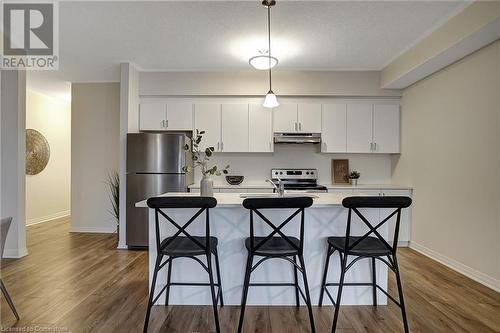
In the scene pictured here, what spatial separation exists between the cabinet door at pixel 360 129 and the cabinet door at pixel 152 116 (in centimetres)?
297

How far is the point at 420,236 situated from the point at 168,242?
3547 millimetres

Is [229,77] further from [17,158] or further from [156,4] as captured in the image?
[17,158]

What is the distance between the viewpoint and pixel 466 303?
7.90 feet

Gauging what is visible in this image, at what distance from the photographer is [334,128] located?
4.42m

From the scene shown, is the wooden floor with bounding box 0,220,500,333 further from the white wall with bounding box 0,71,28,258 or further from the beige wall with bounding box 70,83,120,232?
the beige wall with bounding box 70,83,120,232

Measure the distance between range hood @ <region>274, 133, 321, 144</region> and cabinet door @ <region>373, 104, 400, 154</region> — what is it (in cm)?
93

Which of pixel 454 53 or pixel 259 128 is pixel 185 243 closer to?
pixel 259 128

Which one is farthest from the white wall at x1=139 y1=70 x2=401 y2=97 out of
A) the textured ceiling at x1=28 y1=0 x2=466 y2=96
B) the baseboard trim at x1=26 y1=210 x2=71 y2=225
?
the baseboard trim at x1=26 y1=210 x2=71 y2=225

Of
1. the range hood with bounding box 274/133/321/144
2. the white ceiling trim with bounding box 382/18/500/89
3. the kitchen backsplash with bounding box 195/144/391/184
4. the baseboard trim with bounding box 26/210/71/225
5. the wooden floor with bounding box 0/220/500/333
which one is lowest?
the wooden floor with bounding box 0/220/500/333

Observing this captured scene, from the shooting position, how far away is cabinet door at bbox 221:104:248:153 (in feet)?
14.5

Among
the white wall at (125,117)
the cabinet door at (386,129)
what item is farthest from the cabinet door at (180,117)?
the cabinet door at (386,129)

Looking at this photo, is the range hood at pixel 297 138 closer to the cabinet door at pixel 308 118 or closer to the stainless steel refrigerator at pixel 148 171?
the cabinet door at pixel 308 118

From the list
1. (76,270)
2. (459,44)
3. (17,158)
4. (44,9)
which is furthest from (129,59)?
(459,44)

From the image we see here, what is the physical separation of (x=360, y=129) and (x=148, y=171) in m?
3.29
